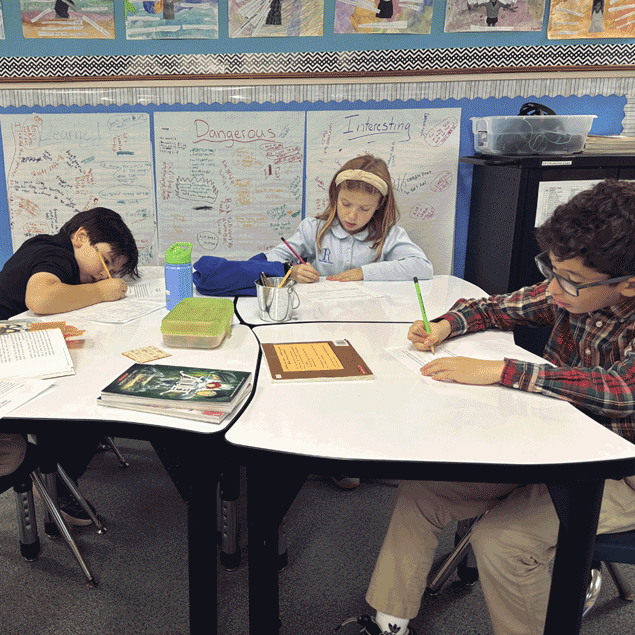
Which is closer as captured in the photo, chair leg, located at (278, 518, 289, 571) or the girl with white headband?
chair leg, located at (278, 518, 289, 571)

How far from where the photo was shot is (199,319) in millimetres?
1341

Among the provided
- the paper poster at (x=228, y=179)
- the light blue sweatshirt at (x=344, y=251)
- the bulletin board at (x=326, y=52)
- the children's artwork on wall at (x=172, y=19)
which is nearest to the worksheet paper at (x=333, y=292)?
the light blue sweatshirt at (x=344, y=251)

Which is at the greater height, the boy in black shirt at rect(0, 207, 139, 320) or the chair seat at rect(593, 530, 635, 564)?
the boy in black shirt at rect(0, 207, 139, 320)

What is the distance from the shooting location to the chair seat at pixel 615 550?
1.01 metres

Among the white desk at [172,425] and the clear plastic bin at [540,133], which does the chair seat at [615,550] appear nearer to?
the white desk at [172,425]

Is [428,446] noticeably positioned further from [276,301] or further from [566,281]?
[276,301]

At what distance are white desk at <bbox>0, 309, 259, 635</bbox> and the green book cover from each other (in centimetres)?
3

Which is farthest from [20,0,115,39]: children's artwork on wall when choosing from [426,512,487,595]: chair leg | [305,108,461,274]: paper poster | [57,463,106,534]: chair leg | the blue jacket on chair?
[426,512,487,595]: chair leg

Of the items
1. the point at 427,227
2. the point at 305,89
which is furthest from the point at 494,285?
the point at 305,89

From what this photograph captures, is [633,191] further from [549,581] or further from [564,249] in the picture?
Result: [549,581]

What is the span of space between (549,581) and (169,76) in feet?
8.45

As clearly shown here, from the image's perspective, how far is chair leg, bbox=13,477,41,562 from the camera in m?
1.54

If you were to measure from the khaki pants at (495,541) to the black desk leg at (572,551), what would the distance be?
0.07 m

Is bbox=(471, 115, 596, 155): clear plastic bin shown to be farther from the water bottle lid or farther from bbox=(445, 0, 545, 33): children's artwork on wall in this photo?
the water bottle lid
